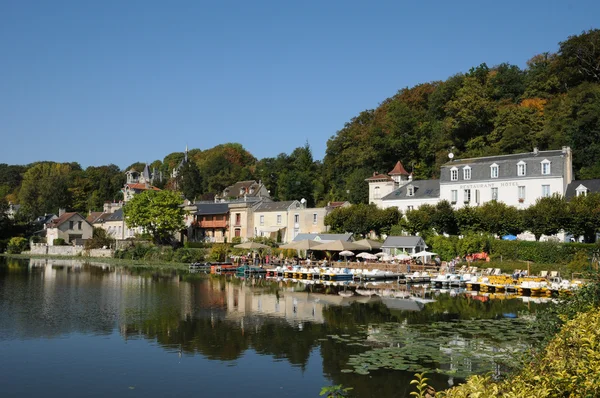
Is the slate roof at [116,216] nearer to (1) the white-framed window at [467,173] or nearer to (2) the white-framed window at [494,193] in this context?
(1) the white-framed window at [467,173]

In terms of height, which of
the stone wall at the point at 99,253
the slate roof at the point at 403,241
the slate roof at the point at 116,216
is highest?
the slate roof at the point at 116,216

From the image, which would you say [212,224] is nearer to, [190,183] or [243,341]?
[190,183]

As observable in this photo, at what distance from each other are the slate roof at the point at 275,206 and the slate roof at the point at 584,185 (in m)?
28.6

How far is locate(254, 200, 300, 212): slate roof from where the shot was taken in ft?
207

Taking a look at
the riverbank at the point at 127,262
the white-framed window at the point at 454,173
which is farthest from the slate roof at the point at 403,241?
the riverbank at the point at 127,262

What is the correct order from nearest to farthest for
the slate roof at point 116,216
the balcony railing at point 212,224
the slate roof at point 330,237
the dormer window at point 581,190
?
the dormer window at point 581,190, the slate roof at point 330,237, the balcony railing at point 212,224, the slate roof at point 116,216

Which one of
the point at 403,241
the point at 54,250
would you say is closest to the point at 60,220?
the point at 54,250

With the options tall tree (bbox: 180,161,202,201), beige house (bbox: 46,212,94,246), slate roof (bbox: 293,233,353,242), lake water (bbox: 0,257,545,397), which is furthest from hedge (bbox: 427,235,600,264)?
tall tree (bbox: 180,161,202,201)

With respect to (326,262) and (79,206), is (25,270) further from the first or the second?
(79,206)

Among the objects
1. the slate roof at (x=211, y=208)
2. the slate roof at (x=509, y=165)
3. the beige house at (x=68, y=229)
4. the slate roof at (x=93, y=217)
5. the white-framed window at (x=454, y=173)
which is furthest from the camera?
the slate roof at (x=93, y=217)

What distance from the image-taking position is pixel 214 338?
2083 cm

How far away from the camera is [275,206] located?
64938 millimetres

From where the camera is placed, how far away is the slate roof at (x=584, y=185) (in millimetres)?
43094

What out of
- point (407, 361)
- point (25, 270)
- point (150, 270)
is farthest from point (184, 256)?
point (407, 361)
